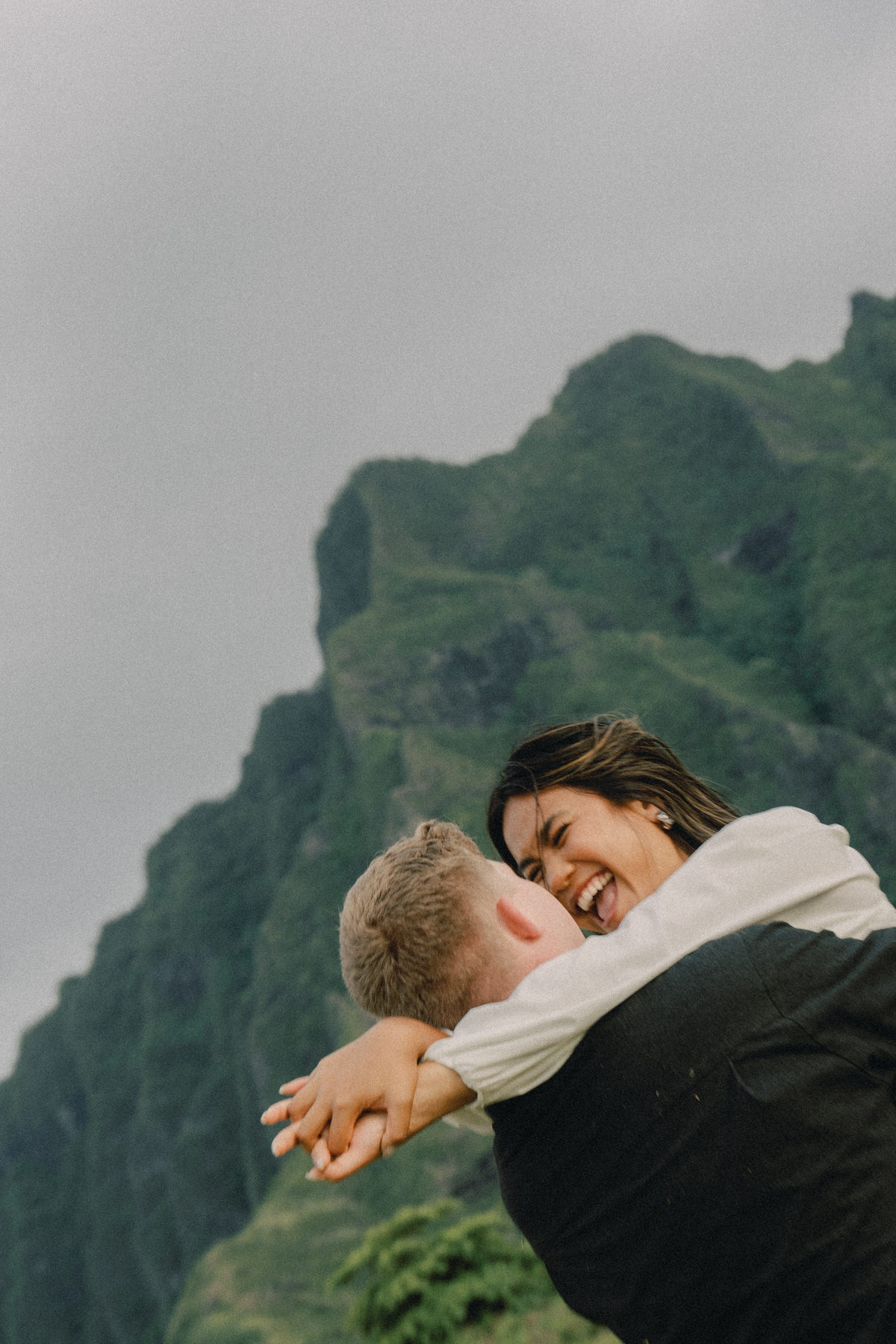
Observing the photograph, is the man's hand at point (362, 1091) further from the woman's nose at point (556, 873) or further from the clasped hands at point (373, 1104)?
the woman's nose at point (556, 873)

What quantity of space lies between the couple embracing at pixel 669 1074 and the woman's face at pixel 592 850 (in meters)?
0.73

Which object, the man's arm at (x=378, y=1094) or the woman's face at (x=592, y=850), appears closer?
the man's arm at (x=378, y=1094)

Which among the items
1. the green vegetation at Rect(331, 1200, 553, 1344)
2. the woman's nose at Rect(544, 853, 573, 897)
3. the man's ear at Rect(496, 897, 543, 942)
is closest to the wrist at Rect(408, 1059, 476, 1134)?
Answer: the man's ear at Rect(496, 897, 543, 942)

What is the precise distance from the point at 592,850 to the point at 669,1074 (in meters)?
1.21

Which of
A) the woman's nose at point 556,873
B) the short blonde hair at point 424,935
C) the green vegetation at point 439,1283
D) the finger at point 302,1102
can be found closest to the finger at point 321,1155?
the finger at point 302,1102

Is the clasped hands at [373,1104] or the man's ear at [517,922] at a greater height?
the man's ear at [517,922]

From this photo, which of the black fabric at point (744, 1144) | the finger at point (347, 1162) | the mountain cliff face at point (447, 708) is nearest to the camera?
the black fabric at point (744, 1144)

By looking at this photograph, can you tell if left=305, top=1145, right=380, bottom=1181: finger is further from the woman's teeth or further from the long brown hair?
the long brown hair

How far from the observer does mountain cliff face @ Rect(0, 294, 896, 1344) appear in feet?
197

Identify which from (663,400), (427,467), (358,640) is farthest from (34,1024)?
(663,400)

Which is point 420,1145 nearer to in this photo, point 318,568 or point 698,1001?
point 698,1001

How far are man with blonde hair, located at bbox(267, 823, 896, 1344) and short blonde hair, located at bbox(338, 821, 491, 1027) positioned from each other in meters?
0.21

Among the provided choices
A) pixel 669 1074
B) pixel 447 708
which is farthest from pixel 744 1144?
pixel 447 708

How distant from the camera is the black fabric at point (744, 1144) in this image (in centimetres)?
160
